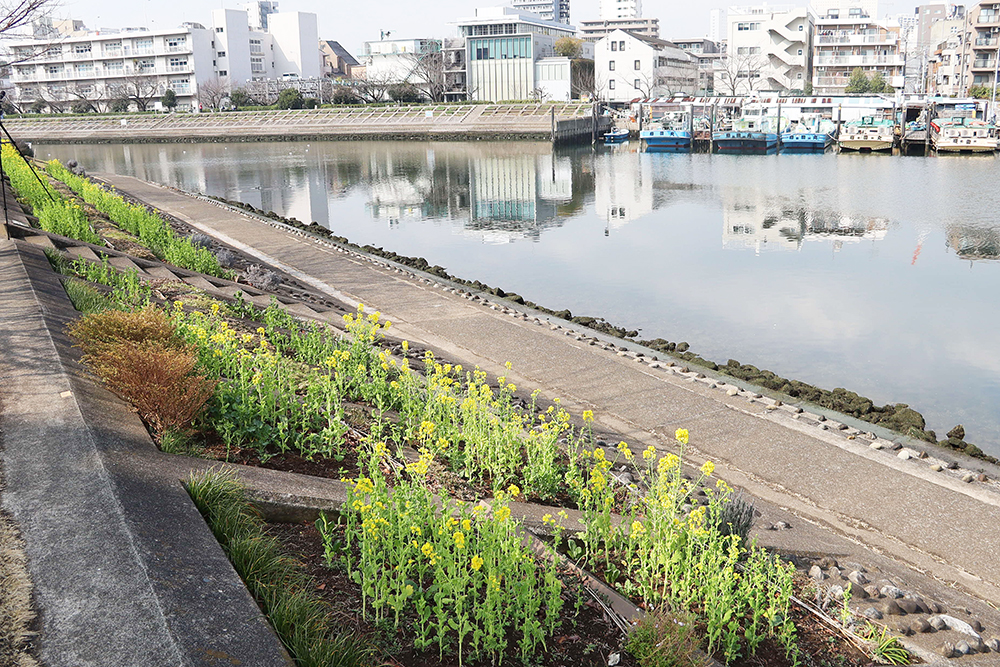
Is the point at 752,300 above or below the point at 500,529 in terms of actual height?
below

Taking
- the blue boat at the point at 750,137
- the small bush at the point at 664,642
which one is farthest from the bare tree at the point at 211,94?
the small bush at the point at 664,642

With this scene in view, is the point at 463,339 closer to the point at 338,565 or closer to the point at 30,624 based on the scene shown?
the point at 338,565

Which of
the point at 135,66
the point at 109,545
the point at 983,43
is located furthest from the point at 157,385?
the point at 135,66

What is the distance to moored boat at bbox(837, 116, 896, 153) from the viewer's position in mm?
51531

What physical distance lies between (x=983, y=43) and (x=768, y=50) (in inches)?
772

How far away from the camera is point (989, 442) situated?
948cm

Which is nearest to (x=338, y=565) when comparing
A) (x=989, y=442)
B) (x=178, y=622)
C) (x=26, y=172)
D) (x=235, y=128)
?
(x=178, y=622)

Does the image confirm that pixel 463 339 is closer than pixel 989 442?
No

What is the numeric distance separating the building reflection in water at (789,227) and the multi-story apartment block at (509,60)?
193ft

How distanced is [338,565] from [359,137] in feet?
221

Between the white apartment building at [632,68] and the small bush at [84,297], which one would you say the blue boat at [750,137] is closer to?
the white apartment building at [632,68]

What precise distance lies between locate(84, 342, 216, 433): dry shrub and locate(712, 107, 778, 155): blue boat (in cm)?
5374

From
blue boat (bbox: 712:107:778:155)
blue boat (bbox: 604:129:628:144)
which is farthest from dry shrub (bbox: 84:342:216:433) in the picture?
blue boat (bbox: 604:129:628:144)

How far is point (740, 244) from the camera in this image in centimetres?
2214
